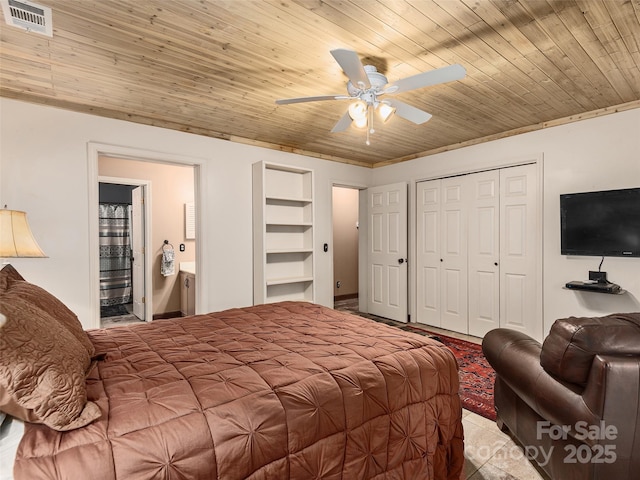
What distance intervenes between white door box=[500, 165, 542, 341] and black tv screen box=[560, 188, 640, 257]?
0.39 metres

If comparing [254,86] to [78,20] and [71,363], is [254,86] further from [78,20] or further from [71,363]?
[71,363]

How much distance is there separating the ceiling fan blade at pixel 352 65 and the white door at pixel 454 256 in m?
2.79

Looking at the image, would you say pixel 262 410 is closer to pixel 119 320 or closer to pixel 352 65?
pixel 352 65

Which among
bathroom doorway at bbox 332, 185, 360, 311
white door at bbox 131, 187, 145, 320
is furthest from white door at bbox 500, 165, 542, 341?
white door at bbox 131, 187, 145, 320

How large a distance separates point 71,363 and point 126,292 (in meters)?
5.08

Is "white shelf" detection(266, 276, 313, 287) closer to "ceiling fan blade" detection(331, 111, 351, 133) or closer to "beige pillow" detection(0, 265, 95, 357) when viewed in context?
"ceiling fan blade" detection(331, 111, 351, 133)

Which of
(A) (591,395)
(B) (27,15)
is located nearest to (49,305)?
(B) (27,15)

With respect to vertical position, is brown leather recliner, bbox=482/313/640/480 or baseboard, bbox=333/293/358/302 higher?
brown leather recliner, bbox=482/313/640/480

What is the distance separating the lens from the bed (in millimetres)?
965

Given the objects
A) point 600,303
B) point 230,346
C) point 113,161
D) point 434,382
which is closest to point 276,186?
point 113,161

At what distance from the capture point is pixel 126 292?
559cm

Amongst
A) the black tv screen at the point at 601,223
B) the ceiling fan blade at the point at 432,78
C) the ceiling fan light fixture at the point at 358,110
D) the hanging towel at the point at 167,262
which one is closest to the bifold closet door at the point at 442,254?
the black tv screen at the point at 601,223

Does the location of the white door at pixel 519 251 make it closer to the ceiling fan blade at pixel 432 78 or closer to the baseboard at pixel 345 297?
the ceiling fan blade at pixel 432 78

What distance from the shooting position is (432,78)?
201 centimetres
